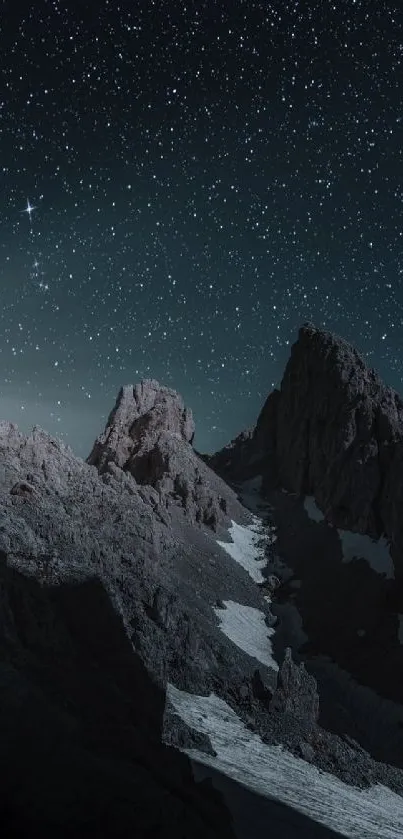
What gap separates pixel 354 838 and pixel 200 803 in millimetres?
12220

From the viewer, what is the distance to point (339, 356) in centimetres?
8919

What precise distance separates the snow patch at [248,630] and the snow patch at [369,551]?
1367 centimetres

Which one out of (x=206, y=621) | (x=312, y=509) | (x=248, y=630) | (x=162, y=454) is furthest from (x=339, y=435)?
(x=206, y=621)

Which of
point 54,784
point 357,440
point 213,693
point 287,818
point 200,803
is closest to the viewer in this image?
point 54,784

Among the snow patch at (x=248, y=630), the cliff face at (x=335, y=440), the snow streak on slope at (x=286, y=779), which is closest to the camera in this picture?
the snow streak on slope at (x=286, y=779)

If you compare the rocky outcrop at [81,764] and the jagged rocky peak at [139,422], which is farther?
the jagged rocky peak at [139,422]

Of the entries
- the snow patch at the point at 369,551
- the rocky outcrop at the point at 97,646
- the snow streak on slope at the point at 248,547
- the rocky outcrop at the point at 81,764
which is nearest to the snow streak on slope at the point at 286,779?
the rocky outcrop at the point at 97,646

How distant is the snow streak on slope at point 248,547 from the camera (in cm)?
6581

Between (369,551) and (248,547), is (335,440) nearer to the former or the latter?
(248,547)

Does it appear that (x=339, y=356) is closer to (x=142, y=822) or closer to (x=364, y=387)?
(x=364, y=387)

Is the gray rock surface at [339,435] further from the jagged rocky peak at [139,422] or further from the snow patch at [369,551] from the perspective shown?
the jagged rocky peak at [139,422]

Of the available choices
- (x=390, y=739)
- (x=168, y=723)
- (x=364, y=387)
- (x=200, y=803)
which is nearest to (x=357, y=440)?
(x=364, y=387)

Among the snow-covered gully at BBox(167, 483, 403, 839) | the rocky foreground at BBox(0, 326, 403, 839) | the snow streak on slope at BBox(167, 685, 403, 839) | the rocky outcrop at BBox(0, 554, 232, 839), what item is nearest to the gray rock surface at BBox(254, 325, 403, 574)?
the rocky foreground at BBox(0, 326, 403, 839)

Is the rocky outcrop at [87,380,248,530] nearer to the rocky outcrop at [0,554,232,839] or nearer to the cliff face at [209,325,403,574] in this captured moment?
the cliff face at [209,325,403,574]
